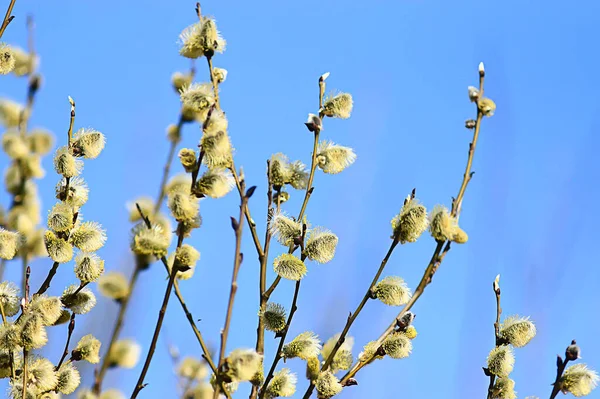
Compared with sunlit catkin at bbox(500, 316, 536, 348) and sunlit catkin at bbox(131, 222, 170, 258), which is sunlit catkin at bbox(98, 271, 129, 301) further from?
sunlit catkin at bbox(500, 316, 536, 348)

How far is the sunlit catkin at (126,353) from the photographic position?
148 cm

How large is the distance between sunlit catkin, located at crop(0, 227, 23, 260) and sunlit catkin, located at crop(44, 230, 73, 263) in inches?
4.1

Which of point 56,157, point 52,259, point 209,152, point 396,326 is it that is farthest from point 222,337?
point 56,157

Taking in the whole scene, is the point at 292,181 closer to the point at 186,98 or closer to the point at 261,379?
the point at 186,98

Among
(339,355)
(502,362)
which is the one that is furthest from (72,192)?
(502,362)

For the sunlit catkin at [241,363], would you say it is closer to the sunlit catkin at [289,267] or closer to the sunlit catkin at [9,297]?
the sunlit catkin at [289,267]

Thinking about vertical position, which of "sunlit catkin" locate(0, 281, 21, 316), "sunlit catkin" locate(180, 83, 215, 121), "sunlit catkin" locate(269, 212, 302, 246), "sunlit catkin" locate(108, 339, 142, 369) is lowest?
"sunlit catkin" locate(108, 339, 142, 369)

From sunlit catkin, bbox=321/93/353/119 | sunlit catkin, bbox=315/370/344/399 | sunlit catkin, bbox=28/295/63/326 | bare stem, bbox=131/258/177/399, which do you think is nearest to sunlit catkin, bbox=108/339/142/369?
bare stem, bbox=131/258/177/399

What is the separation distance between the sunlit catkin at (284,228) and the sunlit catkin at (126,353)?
1.50 feet

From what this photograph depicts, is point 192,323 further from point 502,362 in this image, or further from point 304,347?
point 502,362

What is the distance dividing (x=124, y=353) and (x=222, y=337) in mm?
275

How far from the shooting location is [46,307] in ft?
5.77

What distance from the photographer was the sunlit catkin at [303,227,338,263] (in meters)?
1.84

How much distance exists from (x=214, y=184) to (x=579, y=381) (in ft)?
3.18
